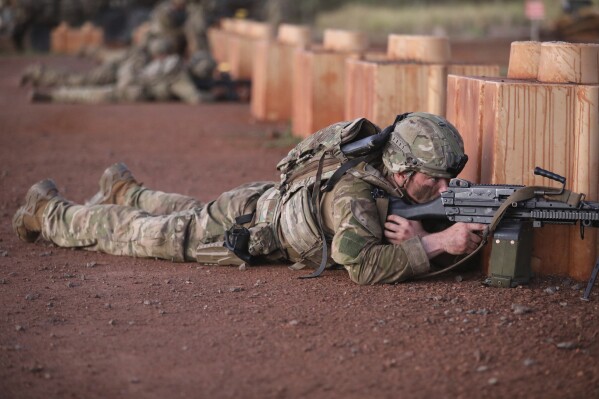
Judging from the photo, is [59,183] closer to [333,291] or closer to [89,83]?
[333,291]

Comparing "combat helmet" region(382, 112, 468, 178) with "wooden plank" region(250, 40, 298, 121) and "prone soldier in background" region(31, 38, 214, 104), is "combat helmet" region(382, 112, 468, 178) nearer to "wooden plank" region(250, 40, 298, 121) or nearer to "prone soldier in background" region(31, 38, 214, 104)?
"wooden plank" region(250, 40, 298, 121)

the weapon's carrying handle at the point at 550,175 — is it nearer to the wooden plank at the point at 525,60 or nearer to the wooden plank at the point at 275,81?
the wooden plank at the point at 525,60

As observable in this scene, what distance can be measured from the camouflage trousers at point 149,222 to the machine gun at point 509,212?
1158mm

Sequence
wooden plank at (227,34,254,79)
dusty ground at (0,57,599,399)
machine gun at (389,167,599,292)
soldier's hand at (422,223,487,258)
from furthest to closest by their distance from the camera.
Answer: wooden plank at (227,34,254,79), soldier's hand at (422,223,487,258), machine gun at (389,167,599,292), dusty ground at (0,57,599,399)

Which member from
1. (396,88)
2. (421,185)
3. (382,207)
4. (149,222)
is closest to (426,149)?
(421,185)

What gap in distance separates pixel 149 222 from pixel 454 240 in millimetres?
2014

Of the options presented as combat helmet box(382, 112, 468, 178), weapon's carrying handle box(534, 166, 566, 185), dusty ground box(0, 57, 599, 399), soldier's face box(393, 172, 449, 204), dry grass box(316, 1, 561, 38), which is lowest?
dusty ground box(0, 57, 599, 399)

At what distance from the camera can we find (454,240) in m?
5.42

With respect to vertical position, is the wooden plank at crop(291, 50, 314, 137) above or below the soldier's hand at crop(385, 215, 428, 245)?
above

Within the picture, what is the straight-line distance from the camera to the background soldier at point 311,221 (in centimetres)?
547

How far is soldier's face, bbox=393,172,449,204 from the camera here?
5.57 m

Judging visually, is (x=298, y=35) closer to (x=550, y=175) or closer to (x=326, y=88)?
(x=326, y=88)

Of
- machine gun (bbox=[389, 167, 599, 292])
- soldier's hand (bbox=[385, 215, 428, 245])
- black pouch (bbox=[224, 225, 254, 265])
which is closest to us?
machine gun (bbox=[389, 167, 599, 292])

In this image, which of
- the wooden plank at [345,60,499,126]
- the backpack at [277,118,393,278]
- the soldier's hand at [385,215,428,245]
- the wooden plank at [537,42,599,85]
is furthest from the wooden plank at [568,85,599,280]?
the wooden plank at [345,60,499,126]
